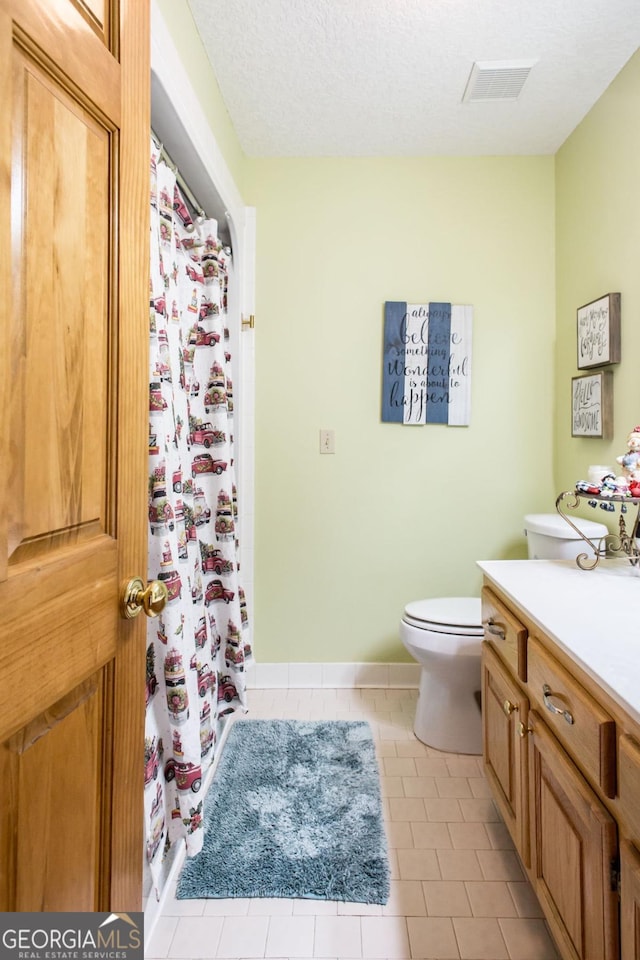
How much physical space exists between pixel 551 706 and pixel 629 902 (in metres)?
0.32

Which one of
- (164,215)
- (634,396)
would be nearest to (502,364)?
(634,396)

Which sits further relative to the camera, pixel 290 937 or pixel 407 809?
pixel 407 809

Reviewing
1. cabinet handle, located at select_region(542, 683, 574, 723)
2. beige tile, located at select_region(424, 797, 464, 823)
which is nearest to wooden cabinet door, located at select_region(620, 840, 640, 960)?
cabinet handle, located at select_region(542, 683, 574, 723)

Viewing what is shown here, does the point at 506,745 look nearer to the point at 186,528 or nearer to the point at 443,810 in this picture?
the point at 443,810

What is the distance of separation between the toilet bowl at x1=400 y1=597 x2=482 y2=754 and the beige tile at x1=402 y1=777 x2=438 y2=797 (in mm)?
204

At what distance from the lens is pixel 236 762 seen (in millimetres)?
1854

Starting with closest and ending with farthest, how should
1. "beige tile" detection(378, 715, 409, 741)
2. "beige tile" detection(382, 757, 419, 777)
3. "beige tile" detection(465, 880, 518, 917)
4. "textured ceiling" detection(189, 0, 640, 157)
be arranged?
1. "beige tile" detection(465, 880, 518, 917)
2. "textured ceiling" detection(189, 0, 640, 157)
3. "beige tile" detection(382, 757, 419, 777)
4. "beige tile" detection(378, 715, 409, 741)

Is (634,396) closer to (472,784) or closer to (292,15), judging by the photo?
(472,784)

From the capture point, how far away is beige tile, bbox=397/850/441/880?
1365 mm

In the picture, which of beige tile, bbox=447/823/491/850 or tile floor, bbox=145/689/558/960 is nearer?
tile floor, bbox=145/689/558/960

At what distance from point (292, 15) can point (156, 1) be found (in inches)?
19.3

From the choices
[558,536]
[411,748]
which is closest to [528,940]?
[411,748]

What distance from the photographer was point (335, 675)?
244 centimetres

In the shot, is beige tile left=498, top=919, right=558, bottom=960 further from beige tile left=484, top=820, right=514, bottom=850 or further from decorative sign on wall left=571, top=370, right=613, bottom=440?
decorative sign on wall left=571, top=370, right=613, bottom=440
